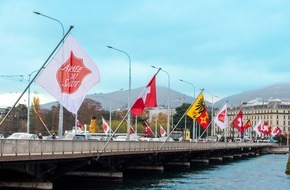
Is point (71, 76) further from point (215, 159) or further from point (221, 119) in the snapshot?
point (215, 159)

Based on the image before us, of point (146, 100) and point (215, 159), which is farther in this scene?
point (215, 159)

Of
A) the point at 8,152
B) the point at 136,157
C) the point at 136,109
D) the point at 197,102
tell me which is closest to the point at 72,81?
the point at 8,152

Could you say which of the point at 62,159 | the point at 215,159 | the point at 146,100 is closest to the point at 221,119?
the point at 215,159

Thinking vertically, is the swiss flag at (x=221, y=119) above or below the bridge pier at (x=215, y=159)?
above

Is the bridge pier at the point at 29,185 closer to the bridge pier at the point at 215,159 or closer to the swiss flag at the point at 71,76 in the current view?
the swiss flag at the point at 71,76

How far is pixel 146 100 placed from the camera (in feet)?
170

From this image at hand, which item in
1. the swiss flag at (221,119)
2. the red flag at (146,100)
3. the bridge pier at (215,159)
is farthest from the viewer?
the bridge pier at (215,159)

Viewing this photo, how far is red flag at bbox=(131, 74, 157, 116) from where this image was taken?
50.7 metres

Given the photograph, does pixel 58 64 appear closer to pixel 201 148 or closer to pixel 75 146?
pixel 75 146

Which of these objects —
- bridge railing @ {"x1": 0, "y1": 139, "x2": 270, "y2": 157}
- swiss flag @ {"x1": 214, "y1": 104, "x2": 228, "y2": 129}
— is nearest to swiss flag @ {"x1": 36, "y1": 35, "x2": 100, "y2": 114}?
bridge railing @ {"x1": 0, "y1": 139, "x2": 270, "y2": 157}

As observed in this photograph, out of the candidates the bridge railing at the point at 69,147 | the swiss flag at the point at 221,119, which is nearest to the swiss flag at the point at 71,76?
the bridge railing at the point at 69,147

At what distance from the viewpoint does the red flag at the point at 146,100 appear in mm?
50716

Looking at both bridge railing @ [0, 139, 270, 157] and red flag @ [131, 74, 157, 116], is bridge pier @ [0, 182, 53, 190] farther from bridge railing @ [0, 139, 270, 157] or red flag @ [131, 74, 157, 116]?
red flag @ [131, 74, 157, 116]

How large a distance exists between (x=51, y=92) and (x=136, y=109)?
1468 centimetres
